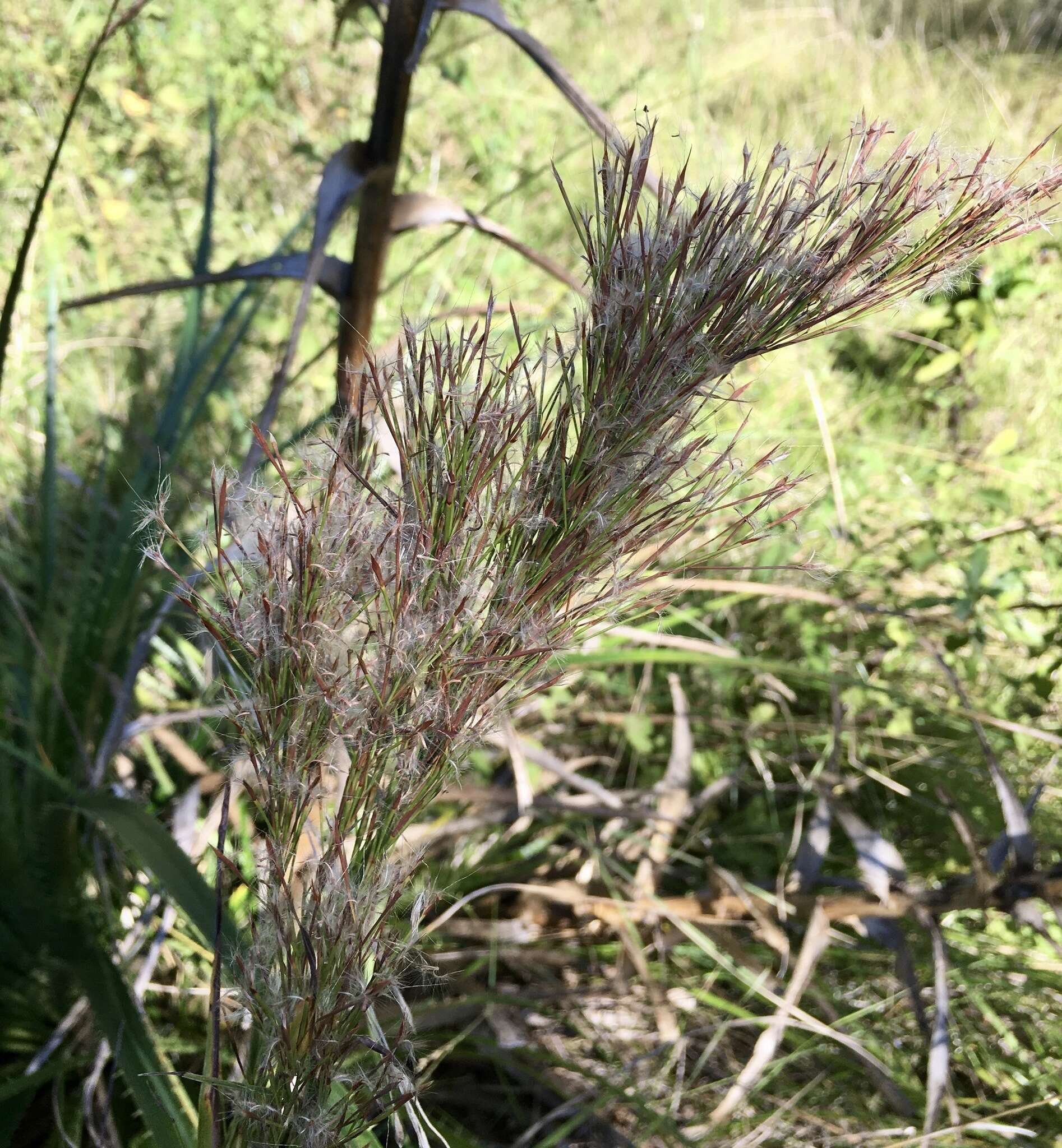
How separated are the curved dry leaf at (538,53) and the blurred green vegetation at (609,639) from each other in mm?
128

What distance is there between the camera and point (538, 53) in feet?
3.62

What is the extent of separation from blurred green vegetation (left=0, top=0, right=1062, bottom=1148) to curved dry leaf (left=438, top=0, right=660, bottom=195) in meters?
0.13

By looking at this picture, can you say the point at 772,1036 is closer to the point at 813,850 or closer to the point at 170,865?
the point at 813,850

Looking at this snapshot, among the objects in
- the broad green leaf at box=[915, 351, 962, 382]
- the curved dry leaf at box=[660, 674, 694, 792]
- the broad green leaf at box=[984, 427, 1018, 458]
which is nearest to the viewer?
the curved dry leaf at box=[660, 674, 694, 792]

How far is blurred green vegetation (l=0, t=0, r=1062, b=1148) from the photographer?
4.61ft

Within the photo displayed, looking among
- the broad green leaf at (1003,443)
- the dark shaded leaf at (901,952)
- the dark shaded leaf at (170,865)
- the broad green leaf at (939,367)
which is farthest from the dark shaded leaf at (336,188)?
the broad green leaf at (939,367)

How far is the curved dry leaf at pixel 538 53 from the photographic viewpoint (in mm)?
1064

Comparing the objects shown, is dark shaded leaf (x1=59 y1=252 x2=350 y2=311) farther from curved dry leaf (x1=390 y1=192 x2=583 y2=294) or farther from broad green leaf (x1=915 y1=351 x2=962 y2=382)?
broad green leaf (x1=915 y1=351 x2=962 y2=382)

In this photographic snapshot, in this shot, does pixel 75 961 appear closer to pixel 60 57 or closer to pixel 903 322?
pixel 903 322

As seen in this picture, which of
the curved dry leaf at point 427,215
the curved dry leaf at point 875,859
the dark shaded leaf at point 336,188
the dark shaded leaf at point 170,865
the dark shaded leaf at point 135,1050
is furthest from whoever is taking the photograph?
the curved dry leaf at point 875,859

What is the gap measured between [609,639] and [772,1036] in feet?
2.19

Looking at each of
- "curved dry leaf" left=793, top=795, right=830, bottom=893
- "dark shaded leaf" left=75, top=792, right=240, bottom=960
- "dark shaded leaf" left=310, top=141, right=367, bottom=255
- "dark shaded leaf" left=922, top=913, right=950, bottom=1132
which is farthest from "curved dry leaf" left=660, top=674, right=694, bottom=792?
"dark shaded leaf" left=310, top=141, right=367, bottom=255

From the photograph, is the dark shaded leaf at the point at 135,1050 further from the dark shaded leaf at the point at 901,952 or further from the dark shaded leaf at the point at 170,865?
the dark shaded leaf at the point at 901,952

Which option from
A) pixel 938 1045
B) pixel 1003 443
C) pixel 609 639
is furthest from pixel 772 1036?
pixel 1003 443
